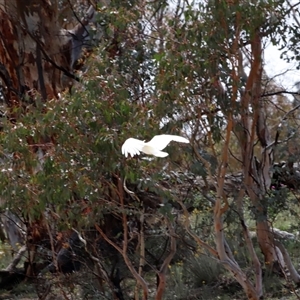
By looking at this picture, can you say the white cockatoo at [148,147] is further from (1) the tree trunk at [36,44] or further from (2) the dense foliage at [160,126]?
(1) the tree trunk at [36,44]

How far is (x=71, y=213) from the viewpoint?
4.84 m

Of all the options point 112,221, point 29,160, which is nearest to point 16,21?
point 112,221

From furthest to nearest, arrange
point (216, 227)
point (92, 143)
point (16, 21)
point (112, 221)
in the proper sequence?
1. point (16, 21)
2. point (112, 221)
3. point (216, 227)
4. point (92, 143)

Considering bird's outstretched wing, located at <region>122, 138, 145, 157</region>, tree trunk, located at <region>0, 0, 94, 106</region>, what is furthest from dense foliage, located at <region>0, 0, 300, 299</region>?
tree trunk, located at <region>0, 0, 94, 106</region>

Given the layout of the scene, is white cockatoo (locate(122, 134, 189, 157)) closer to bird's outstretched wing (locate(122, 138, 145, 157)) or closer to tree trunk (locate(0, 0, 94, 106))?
bird's outstretched wing (locate(122, 138, 145, 157))

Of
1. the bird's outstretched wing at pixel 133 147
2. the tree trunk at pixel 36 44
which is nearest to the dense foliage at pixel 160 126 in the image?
the bird's outstretched wing at pixel 133 147

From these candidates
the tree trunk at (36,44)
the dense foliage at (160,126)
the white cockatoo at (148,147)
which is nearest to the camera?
the white cockatoo at (148,147)

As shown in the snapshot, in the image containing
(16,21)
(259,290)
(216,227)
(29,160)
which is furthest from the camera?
(16,21)

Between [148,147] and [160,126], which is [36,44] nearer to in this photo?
[160,126]

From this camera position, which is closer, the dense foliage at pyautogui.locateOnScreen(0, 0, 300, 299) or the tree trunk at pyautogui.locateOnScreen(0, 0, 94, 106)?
the dense foliage at pyautogui.locateOnScreen(0, 0, 300, 299)

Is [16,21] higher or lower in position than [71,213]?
higher

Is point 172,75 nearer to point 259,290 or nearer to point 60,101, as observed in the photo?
point 60,101

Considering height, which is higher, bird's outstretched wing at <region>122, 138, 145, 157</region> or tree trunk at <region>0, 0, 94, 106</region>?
tree trunk at <region>0, 0, 94, 106</region>

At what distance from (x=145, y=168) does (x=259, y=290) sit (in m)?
2.03
